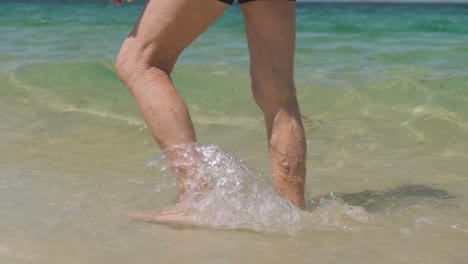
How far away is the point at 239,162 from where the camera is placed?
113 inches

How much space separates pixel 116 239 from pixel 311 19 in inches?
476

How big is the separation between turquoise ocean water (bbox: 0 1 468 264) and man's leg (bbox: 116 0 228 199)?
131mm

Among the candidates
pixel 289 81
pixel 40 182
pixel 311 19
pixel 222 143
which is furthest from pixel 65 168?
pixel 311 19

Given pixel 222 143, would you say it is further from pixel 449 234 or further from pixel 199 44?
pixel 199 44

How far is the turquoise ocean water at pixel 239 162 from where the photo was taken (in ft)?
8.21

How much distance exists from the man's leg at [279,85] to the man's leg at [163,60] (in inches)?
5.5

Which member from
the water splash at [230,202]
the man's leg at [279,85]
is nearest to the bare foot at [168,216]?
the water splash at [230,202]

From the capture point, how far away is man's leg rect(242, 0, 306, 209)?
269 cm

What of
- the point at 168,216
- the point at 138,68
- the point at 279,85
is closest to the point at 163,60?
the point at 138,68

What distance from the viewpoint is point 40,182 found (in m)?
3.28

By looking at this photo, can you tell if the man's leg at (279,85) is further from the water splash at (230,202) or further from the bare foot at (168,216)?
the bare foot at (168,216)

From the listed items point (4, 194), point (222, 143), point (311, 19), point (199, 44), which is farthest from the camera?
point (311, 19)

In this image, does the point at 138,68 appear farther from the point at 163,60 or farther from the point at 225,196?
the point at 225,196

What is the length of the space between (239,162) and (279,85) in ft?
0.97
